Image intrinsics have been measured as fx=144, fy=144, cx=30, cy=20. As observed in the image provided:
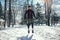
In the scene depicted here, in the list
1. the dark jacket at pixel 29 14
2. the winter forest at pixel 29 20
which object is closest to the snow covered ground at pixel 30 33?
→ the winter forest at pixel 29 20

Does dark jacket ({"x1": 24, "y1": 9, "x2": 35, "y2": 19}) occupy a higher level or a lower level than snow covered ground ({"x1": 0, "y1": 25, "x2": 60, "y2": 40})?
higher

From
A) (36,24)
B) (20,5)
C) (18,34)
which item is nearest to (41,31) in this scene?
(36,24)

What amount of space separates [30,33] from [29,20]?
20cm

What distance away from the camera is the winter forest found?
7.22 ft

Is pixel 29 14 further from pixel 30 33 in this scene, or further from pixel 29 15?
pixel 30 33

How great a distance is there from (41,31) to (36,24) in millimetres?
136

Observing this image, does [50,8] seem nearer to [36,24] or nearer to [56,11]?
[56,11]

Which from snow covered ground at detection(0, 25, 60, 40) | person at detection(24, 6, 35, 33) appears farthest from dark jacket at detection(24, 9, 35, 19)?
snow covered ground at detection(0, 25, 60, 40)

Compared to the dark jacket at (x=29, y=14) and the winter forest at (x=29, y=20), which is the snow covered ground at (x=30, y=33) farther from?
the dark jacket at (x=29, y=14)

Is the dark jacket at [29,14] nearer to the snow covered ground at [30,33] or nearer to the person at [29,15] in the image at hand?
the person at [29,15]

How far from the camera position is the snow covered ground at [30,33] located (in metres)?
2.19

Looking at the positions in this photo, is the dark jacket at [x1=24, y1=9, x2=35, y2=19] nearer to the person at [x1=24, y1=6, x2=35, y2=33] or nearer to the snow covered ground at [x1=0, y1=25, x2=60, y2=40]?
the person at [x1=24, y1=6, x2=35, y2=33]

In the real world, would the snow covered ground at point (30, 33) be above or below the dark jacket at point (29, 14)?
below

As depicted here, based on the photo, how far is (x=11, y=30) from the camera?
2.19m
